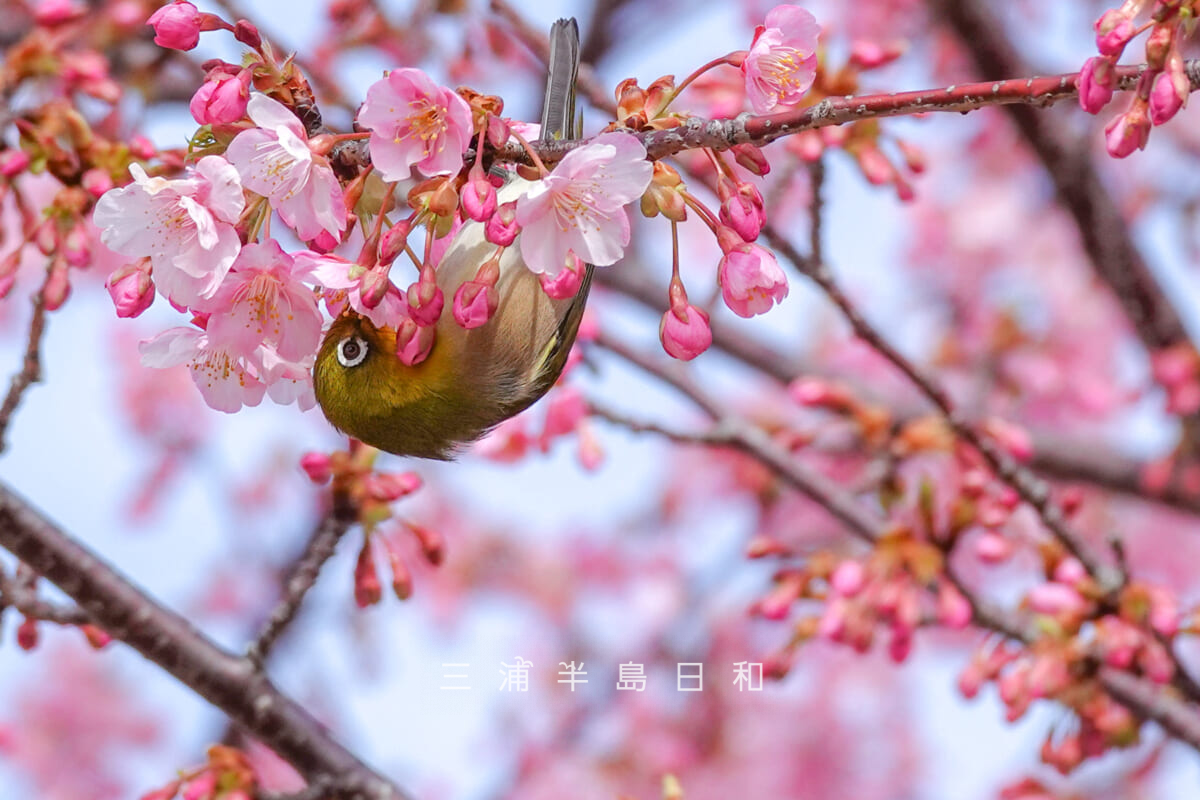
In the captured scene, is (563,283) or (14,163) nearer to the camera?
(563,283)

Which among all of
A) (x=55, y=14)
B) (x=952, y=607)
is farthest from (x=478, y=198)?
(x=952, y=607)

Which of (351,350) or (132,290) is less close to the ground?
(351,350)

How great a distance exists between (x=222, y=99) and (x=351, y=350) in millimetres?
601

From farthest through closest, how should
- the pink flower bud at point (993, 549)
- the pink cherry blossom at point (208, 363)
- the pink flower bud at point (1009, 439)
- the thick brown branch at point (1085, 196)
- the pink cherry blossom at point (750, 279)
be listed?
1. the thick brown branch at point (1085, 196)
2. the pink flower bud at point (1009, 439)
3. the pink flower bud at point (993, 549)
4. the pink cherry blossom at point (208, 363)
5. the pink cherry blossom at point (750, 279)

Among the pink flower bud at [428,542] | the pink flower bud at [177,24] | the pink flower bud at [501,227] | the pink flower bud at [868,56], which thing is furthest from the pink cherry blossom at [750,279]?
the pink flower bud at [868,56]

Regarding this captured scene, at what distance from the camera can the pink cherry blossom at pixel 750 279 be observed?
1529mm

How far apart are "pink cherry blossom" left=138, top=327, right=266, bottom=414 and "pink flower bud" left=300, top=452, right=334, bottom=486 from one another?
2.03 ft

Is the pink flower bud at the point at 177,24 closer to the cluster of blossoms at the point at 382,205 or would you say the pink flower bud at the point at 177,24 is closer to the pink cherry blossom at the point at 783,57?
the cluster of blossoms at the point at 382,205

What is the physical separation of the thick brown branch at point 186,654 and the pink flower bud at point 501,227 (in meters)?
1.27

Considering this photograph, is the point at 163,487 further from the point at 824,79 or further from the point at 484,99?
the point at 484,99

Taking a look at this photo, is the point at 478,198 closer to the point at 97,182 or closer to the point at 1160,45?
the point at 1160,45

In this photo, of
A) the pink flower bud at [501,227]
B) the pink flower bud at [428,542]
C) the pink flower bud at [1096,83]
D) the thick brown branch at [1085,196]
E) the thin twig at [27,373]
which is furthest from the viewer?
the thick brown branch at [1085,196]

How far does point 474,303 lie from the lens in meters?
1.52

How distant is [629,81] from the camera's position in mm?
1448
